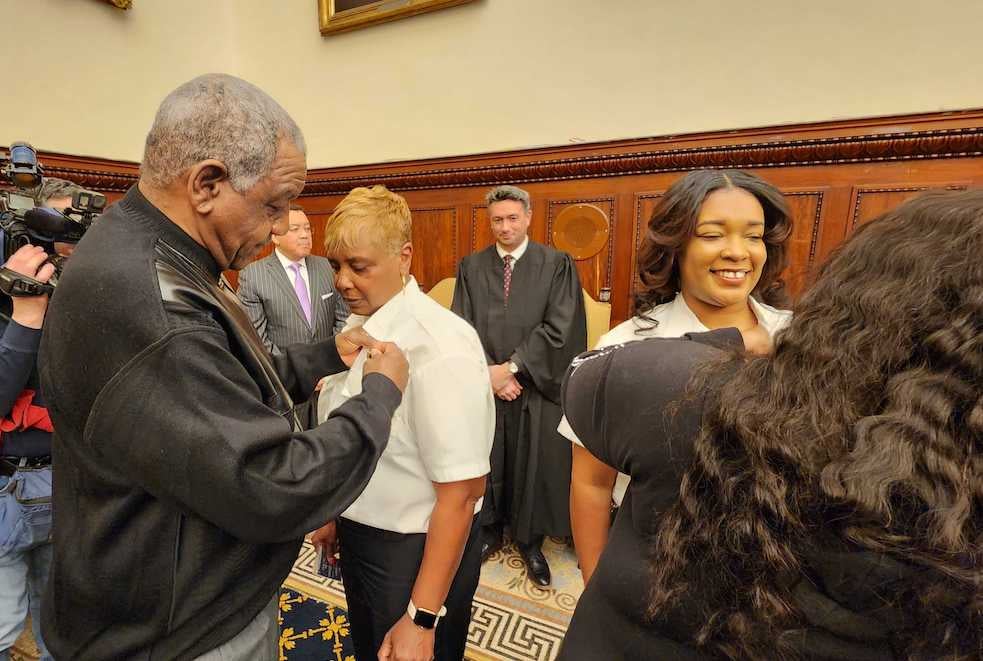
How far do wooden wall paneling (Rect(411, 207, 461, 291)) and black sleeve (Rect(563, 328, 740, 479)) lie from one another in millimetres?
3024

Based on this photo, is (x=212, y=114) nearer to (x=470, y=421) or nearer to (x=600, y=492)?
(x=470, y=421)

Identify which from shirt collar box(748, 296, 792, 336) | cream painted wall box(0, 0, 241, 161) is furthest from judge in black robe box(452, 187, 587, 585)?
cream painted wall box(0, 0, 241, 161)

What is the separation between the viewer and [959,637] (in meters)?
0.42

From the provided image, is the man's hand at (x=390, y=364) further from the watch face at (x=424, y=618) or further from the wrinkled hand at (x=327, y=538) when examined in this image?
the wrinkled hand at (x=327, y=538)

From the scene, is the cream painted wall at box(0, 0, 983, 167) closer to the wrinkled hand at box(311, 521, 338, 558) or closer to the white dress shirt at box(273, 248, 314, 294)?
the white dress shirt at box(273, 248, 314, 294)

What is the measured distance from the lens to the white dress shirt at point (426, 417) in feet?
3.33

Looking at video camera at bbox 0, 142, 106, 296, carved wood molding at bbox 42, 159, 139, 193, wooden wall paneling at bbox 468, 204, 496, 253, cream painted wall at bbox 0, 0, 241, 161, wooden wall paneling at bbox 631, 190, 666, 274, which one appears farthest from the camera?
wooden wall paneling at bbox 468, 204, 496, 253

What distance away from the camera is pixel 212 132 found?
74 centimetres

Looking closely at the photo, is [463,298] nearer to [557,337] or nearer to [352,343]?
[557,337]

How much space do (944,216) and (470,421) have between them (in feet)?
2.73

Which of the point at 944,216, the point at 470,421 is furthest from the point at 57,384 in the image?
the point at 944,216

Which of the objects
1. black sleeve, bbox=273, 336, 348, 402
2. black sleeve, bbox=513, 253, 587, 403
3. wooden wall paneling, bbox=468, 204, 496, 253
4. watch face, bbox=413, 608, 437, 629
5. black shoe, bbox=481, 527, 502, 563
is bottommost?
black shoe, bbox=481, 527, 502, 563

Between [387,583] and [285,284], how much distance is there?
90.4 inches

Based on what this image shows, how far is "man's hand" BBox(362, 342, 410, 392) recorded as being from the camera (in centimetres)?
95
